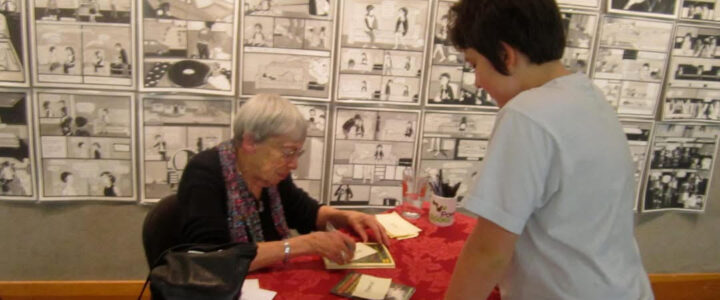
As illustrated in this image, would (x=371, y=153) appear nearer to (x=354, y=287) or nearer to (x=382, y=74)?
(x=382, y=74)

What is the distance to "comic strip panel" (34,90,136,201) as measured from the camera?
1.91 meters

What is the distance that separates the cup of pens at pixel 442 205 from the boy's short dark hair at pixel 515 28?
2.41 ft

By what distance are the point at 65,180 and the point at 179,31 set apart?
0.81 m

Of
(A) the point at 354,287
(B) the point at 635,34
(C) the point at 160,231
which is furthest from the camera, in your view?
(B) the point at 635,34

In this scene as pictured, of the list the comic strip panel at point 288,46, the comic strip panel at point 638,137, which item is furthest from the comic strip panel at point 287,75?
the comic strip panel at point 638,137

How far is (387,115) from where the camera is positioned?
2.17 m

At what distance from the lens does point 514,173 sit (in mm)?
800

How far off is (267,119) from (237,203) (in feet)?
0.89

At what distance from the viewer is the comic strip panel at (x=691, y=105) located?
2377 millimetres

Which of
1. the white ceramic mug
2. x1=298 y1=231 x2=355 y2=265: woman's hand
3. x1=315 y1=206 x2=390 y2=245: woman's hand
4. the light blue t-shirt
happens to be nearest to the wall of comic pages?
x1=315 y1=206 x2=390 y2=245: woman's hand

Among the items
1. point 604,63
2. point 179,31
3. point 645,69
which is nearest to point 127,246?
point 179,31

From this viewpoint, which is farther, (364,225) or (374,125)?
(374,125)

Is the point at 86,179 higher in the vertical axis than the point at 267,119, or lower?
lower

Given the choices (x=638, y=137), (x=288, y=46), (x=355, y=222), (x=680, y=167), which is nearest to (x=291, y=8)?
(x=288, y=46)
